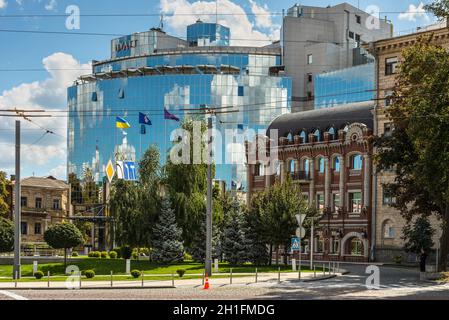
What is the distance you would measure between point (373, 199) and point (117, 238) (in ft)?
92.0

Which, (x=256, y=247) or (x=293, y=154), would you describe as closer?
(x=256, y=247)

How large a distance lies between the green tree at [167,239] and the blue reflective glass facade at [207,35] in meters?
93.1

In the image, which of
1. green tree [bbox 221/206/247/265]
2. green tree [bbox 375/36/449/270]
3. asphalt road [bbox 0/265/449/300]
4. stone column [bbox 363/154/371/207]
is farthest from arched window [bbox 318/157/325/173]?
asphalt road [bbox 0/265/449/300]

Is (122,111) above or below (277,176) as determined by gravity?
above

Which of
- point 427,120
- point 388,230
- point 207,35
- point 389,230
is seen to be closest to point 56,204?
point 388,230

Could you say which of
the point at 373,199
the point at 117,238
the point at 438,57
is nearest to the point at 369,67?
the point at 373,199

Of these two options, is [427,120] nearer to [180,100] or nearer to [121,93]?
[180,100]

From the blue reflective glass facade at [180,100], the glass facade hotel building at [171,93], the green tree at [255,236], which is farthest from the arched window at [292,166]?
the blue reflective glass facade at [180,100]

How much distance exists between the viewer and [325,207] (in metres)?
76.7

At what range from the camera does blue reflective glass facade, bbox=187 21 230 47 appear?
14512 cm

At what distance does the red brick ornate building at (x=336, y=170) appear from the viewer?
7288 centimetres

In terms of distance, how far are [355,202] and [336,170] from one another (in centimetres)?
414

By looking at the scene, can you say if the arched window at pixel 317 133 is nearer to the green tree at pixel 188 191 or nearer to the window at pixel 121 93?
the green tree at pixel 188 191
